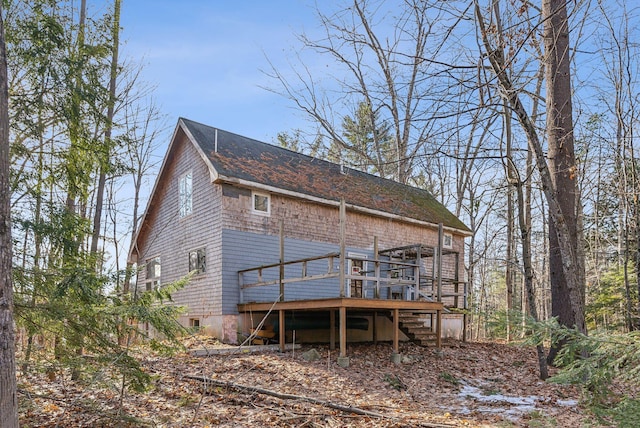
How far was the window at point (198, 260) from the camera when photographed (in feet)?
45.6

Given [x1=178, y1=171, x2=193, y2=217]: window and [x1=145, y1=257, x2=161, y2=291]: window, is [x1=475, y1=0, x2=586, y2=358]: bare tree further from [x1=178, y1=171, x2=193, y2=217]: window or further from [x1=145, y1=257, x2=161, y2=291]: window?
A: [x1=145, y1=257, x2=161, y2=291]: window

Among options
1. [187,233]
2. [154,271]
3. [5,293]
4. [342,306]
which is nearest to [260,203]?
[187,233]

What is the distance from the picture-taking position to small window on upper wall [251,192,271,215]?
13.7 metres

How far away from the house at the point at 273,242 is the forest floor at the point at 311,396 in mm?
1474

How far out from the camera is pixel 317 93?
53.3 feet

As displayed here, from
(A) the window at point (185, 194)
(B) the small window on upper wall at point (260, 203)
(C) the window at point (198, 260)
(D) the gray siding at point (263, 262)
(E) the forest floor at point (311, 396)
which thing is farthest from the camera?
(A) the window at point (185, 194)

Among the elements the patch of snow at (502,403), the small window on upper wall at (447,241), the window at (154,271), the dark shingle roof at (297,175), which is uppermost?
the dark shingle roof at (297,175)

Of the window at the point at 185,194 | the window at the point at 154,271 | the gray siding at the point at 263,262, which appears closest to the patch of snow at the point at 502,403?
the gray siding at the point at 263,262

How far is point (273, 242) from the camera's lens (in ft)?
46.1

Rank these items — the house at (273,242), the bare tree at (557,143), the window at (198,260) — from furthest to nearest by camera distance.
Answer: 1. the window at (198,260)
2. the house at (273,242)
3. the bare tree at (557,143)

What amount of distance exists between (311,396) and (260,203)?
7.47 m

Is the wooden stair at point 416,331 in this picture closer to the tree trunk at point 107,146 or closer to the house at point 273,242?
the house at point 273,242

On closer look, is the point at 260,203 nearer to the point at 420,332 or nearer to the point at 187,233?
the point at 187,233

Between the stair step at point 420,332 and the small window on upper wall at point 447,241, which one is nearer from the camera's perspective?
the stair step at point 420,332
